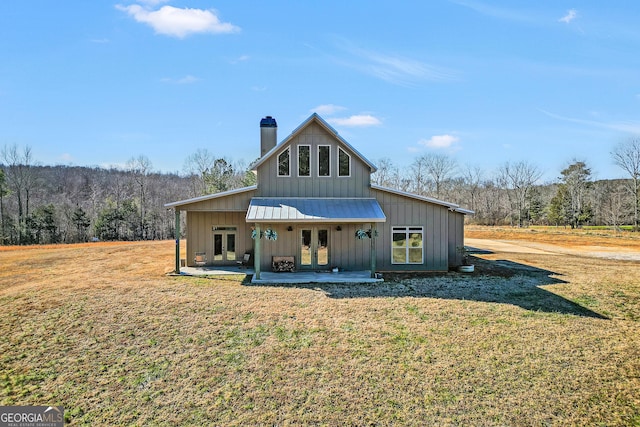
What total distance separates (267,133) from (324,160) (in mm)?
3534

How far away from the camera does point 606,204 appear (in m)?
50.2

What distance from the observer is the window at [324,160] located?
14938 mm

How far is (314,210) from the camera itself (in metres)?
14.0

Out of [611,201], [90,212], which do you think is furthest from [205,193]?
[611,201]

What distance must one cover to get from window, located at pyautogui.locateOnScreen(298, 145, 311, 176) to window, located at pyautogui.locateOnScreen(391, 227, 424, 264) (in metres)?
4.37

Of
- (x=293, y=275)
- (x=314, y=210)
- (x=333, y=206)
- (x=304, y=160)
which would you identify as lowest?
(x=293, y=275)

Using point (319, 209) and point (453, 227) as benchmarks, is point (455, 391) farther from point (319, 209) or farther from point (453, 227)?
point (453, 227)

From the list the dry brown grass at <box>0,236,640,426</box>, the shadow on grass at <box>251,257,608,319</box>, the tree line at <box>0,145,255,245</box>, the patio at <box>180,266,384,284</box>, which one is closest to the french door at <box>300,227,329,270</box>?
the patio at <box>180,266,384,284</box>

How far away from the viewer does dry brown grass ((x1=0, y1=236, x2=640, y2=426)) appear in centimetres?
565

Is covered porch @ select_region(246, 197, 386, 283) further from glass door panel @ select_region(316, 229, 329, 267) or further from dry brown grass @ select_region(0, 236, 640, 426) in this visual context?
dry brown grass @ select_region(0, 236, 640, 426)

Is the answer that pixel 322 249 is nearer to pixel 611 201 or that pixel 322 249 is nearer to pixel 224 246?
pixel 224 246

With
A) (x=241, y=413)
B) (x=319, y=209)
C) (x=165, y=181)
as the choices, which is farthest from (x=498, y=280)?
(x=165, y=181)

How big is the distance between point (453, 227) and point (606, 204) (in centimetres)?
4752
